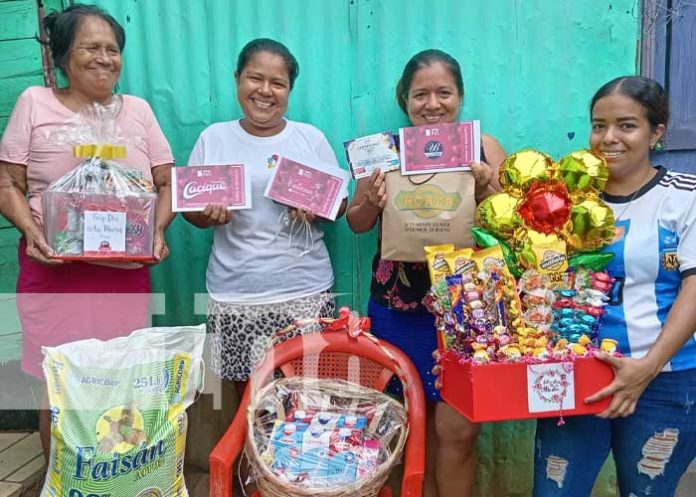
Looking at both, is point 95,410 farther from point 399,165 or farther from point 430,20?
point 430,20

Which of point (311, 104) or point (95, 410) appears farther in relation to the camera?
point (311, 104)

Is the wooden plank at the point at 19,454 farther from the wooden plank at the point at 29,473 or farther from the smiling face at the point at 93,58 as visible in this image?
the smiling face at the point at 93,58

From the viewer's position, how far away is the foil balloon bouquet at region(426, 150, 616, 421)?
1817 millimetres

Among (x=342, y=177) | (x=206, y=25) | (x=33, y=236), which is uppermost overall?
(x=206, y=25)

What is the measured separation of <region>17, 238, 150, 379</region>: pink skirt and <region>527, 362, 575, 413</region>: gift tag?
1.66m

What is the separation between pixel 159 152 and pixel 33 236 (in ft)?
2.02

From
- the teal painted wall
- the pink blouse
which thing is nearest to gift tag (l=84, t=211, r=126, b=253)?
the pink blouse

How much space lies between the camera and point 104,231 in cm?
231

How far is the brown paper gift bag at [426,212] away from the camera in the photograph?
2305mm

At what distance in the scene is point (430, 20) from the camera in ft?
9.68

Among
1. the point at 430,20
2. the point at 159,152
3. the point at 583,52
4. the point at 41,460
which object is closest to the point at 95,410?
the point at 41,460

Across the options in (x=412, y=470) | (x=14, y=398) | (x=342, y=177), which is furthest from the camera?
(x=14, y=398)

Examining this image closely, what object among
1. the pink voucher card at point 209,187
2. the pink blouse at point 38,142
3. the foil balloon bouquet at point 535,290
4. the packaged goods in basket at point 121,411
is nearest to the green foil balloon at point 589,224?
the foil balloon bouquet at point 535,290

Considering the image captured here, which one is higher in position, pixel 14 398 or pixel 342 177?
pixel 342 177
